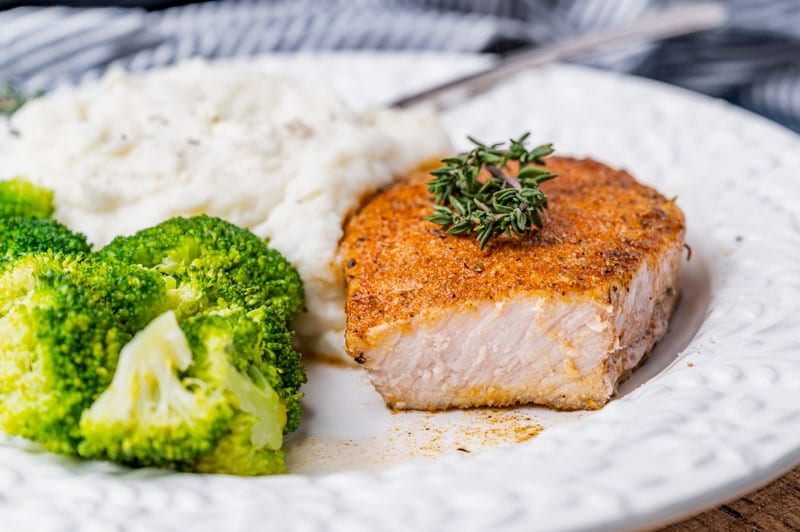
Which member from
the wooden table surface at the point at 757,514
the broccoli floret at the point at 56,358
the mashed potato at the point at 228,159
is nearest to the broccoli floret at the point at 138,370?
the broccoli floret at the point at 56,358

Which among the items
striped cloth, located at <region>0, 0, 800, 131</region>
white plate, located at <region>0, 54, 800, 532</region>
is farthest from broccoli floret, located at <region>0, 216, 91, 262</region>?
striped cloth, located at <region>0, 0, 800, 131</region>

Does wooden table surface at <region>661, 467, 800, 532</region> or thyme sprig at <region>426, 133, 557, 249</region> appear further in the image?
thyme sprig at <region>426, 133, 557, 249</region>

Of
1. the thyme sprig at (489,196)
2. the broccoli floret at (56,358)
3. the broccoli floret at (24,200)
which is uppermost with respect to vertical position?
the thyme sprig at (489,196)

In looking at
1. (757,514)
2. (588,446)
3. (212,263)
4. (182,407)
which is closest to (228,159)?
(212,263)

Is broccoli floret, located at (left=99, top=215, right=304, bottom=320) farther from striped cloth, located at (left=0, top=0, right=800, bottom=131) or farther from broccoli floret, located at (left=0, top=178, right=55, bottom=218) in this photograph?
striped cloth, located at (left=0, top=0, right=800, bottom=131)

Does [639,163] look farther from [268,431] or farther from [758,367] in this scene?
[268,431]

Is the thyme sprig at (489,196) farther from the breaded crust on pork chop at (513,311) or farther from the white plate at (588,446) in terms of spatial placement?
the white plate at (588,446)
